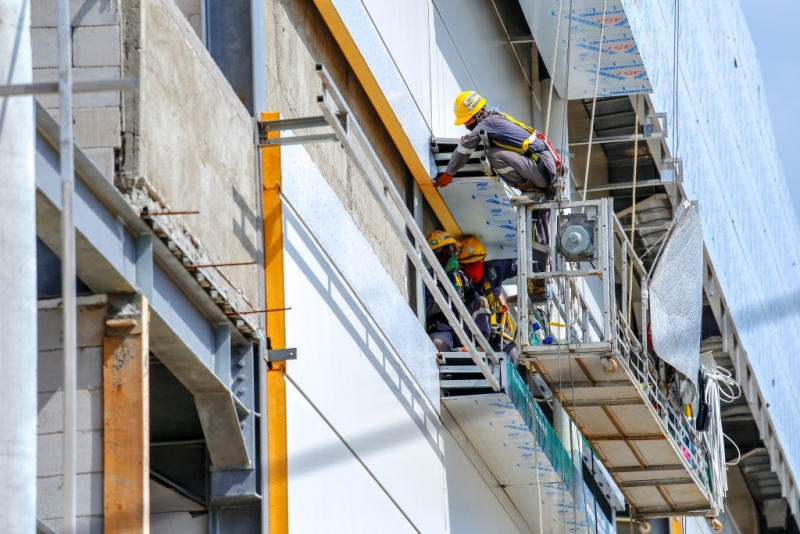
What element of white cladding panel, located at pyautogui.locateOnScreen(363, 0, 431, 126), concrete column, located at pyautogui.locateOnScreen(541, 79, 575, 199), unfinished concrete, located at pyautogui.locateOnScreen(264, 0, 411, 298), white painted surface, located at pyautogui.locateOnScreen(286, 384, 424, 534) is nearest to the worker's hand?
unfinished concrete, located at pyautogui.locateOnScreen(264, 0, 411, 298)

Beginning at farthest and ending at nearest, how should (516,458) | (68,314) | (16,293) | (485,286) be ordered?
(485,286) < (516,458) < (16,293) < (68,314)

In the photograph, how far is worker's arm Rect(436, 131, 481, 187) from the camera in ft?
46.8

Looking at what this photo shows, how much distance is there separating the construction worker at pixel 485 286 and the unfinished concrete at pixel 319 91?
5.56ft

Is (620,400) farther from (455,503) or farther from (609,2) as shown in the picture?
(609,2)

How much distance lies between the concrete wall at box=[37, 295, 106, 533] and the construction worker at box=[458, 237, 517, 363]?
27.5ft

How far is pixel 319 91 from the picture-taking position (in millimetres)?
11898

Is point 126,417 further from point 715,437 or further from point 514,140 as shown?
point 715,437

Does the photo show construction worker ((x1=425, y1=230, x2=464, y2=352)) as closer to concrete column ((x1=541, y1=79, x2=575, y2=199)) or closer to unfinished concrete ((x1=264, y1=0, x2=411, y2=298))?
unfinished concrete ((x1=264, y1=0, x2=411, y2=298))

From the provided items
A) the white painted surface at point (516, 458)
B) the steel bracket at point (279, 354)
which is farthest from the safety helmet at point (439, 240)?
the steel bracket at point (279, 354)

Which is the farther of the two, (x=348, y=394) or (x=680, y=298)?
(x=680, y=298)

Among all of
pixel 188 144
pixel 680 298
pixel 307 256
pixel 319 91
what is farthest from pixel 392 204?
pixel 188 144

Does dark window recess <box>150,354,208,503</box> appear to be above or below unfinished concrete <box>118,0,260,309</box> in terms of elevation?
below

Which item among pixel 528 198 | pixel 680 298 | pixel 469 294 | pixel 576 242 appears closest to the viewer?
pixel 576 242

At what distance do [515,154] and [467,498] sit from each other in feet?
12.0
